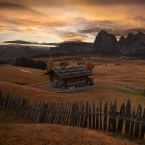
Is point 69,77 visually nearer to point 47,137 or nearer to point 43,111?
point 43,111

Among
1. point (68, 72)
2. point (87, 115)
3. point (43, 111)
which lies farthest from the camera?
point (68, 72)

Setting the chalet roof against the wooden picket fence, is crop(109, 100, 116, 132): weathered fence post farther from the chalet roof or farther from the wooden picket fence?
the chalet roof

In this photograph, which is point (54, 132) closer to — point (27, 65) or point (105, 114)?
point (105, 114)

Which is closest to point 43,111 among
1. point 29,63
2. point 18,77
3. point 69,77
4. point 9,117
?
point 9,117

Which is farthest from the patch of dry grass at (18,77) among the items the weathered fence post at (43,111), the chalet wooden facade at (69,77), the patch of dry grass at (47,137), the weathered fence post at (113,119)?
the weathered fence post at (113,119)

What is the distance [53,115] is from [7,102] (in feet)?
19.0

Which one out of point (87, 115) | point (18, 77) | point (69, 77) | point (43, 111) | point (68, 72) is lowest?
point (18, 77)

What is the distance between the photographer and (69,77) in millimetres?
41875

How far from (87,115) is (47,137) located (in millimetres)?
3856

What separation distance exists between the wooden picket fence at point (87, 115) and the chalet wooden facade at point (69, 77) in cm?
2637

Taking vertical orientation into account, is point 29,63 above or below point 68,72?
below

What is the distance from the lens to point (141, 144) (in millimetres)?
10625

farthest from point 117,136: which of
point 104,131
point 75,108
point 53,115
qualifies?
point 53,115

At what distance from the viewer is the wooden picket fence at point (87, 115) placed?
11.3 m
